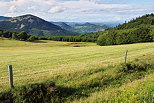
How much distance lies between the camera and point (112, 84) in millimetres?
10883

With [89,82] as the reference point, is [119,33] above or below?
above

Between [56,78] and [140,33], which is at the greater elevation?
[140,33]

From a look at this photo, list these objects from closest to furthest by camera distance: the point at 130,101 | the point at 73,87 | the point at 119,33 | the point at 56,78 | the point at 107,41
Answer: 1. the point at 130,101
2. the point at 73,87
3. the point at 56,78
4. the point at 119,33
5. the point at 107,41

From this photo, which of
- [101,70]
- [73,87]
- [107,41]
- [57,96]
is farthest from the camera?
[107,41]

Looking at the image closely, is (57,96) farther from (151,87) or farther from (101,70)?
(101,70)

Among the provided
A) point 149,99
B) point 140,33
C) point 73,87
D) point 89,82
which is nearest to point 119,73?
point 89,82

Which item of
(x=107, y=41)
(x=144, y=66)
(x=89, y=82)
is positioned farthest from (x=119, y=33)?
(x=89, y=82)

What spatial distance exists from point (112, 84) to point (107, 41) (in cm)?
8764

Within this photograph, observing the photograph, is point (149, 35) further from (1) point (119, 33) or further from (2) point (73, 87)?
(2) point (73, 87)

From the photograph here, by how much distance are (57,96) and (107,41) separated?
90891 mm

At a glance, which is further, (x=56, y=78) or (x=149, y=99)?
(x=56, y=78)

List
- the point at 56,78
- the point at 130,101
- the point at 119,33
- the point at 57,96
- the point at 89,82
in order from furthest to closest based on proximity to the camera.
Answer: the point at 119,33 < the point at 56,78 < the point at 89,82 < the point at 57,96 < the point at 130,101

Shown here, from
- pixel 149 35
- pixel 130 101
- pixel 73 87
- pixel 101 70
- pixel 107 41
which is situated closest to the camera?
pixel 130 101

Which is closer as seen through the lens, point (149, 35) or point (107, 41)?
point (149, 35)
